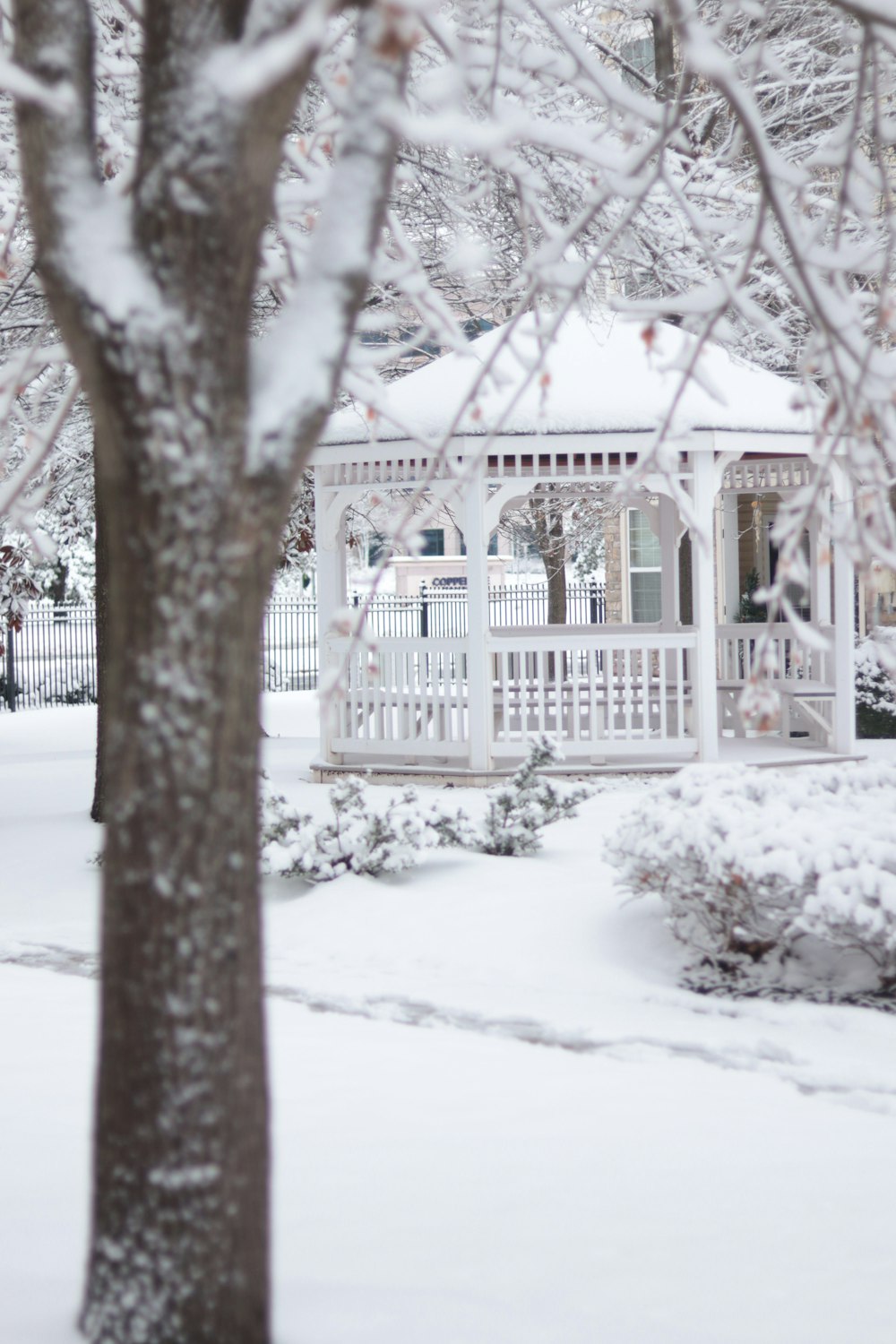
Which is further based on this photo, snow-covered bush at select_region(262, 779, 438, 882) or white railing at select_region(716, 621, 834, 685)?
white railing at select_region(716, 621, 834, 685)

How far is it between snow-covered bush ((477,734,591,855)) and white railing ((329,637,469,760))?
3.77 m

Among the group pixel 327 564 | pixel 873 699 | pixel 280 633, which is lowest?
pixel 873 699

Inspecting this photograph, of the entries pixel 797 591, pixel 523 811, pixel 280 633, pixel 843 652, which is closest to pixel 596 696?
pixel 843 652

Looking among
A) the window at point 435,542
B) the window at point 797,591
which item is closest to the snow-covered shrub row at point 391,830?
the window at point 797,591

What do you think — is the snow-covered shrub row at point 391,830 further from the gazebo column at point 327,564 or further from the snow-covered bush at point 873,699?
the snow-covered bush at point 873,699

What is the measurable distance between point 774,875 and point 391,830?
2.85m

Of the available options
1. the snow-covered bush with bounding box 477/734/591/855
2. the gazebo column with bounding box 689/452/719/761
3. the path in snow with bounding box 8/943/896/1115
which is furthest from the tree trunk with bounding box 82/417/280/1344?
the gazebo column with bounding box 689/452/719/761

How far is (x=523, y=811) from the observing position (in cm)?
917

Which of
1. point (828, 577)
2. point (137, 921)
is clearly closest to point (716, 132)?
point (828, 577)

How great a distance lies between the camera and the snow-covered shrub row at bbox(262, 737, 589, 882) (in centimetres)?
848

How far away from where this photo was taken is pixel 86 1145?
447 centimetres

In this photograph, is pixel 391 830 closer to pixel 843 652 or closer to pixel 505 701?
pixel 505 701

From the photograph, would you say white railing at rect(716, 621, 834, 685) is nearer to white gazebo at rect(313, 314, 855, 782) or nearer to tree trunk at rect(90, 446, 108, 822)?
white gazebo at rect(313, 314, 855, 782)

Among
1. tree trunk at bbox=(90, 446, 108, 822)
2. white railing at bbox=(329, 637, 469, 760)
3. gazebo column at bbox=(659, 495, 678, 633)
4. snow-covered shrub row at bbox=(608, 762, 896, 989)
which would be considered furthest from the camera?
gazebo column at bbox=(659, 495, 678, 633)
